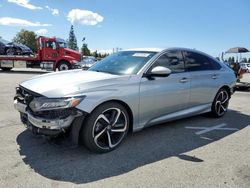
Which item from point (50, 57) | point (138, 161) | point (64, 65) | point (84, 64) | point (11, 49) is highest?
point (11, 49)

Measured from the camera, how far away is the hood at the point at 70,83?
3814mm

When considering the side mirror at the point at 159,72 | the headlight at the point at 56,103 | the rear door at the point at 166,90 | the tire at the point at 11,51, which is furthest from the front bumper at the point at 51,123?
the tire at the point at 11,51

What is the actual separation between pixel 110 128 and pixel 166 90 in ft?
4.21

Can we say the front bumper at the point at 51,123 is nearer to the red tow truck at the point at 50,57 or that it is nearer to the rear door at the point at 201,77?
the rear door at the point at 201,77

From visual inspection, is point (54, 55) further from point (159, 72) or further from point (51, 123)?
point (51, 123)

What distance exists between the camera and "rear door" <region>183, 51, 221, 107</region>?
560cm

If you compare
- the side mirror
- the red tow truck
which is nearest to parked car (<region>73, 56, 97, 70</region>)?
the red tow truck

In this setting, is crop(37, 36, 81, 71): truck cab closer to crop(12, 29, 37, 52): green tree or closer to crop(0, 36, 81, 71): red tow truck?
crop(0, 36, 81, 71): red tow truck

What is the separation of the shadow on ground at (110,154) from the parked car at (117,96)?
0.85 ft

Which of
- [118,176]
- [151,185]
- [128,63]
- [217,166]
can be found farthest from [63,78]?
[217,166]

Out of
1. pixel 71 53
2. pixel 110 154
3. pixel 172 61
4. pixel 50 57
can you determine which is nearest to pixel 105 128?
pixel 110 154

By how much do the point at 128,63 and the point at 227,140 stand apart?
7.11 ft

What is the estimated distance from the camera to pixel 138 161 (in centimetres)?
393

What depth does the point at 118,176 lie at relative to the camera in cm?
347
